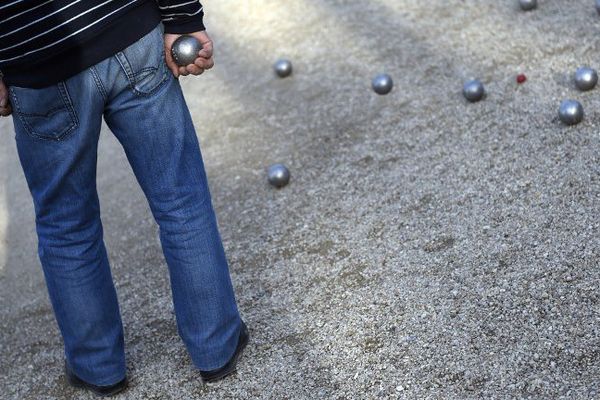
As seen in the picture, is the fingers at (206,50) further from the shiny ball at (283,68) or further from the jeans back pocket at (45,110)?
the shiny ball at (283,68)

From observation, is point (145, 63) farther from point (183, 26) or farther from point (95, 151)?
point (95, 151)

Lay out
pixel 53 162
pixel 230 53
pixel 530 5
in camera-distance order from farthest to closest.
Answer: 1. pixel 230 53
2. pixel 530 5
3. pixel 53 162

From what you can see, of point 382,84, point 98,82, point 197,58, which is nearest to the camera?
point 98,82

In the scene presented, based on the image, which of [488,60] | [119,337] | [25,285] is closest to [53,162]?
[119,337]

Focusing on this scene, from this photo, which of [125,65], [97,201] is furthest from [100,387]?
[125,65]

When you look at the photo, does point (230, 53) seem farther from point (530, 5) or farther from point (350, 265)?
point (350, 265)

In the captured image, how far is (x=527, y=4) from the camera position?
557 cm

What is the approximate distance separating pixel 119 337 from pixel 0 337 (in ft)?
3.26

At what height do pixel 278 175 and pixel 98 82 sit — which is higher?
pixel 98 82

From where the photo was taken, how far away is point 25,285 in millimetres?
4301

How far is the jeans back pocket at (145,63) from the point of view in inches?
102

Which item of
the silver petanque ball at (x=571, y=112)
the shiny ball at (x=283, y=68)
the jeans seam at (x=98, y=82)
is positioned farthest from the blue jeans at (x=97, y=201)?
the shiny ball at (x=283, y=68)

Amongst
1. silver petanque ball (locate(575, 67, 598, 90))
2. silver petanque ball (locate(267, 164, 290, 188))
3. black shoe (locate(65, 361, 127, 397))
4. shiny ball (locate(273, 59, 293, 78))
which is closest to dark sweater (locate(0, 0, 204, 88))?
black shoe (locate(65, 361, 127, 397))

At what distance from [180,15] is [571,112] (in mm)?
2280
